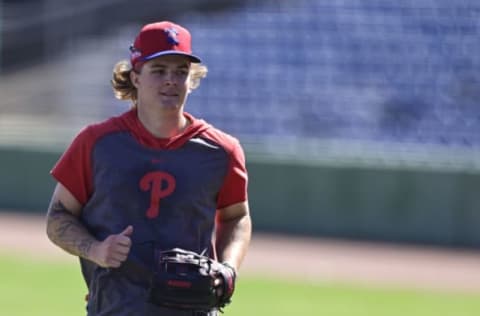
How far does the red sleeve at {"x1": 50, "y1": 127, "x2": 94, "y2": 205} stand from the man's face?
29cm

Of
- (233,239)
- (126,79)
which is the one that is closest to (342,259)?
(233,239)

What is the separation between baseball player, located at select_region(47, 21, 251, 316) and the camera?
440 cm

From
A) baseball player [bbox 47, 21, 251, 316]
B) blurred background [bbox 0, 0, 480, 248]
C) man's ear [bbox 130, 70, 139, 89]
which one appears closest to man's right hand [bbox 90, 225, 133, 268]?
baseball player [bbox 47, 21, 251, 316]

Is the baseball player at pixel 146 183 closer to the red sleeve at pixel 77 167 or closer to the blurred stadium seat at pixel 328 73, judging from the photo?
the red sleeve at pixel 77 167

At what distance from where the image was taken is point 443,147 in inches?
647

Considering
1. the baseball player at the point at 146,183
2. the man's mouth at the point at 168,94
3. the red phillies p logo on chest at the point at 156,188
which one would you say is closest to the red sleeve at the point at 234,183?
the baseball player at the point at 146,183

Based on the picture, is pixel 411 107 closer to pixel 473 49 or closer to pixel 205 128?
pixel 473 49

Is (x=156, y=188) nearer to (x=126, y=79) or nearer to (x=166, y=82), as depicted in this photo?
(x=166, y=82)

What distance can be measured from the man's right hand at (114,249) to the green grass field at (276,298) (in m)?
5.67

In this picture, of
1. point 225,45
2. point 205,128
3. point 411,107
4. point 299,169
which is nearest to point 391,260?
Answer: point 299,169

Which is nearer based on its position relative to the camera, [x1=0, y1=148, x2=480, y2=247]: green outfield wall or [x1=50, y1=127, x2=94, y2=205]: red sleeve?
[x1=50, y1=127, x2=94, y2=205]: red sleeve

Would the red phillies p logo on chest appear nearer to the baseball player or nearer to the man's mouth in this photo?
the baseball player

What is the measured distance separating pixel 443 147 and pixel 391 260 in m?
3.07

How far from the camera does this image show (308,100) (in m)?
17.2
